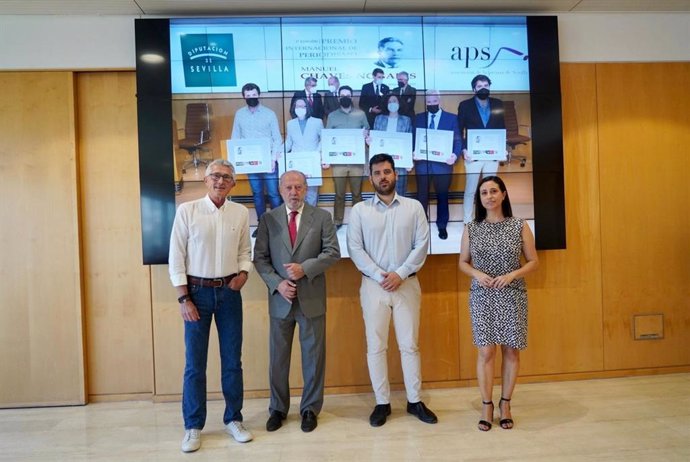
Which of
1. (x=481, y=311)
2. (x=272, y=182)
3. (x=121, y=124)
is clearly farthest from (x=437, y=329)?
(x=121, y=124)

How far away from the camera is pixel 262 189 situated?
3.48 metres

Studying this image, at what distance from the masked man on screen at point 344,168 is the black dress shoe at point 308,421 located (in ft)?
4.60

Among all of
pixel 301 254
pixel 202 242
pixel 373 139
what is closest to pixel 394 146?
pixel 373 139

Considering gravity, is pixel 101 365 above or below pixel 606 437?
above

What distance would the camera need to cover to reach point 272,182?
3.48 meters

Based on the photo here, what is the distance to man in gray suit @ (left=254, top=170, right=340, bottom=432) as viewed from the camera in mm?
2969

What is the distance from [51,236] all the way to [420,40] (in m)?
3.34

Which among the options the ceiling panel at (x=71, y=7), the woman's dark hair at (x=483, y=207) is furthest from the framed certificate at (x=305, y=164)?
the ceiling panel at (x=71, y=7)

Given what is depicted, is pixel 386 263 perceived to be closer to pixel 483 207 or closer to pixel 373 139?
pixel 483 207

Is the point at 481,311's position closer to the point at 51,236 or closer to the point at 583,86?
the point at 583,86

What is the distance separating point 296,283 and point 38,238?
7.34 feet

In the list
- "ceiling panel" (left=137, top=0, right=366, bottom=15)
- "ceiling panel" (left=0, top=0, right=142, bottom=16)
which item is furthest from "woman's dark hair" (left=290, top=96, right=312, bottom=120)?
"ceiling panel" (left=0, top=0, right=142, bottom=16)

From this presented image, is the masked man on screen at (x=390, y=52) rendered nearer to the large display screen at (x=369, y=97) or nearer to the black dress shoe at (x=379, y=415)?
the large display screen at (x=369, y=97)

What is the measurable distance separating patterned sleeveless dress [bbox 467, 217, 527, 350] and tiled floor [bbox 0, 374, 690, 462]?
63 centimetres
